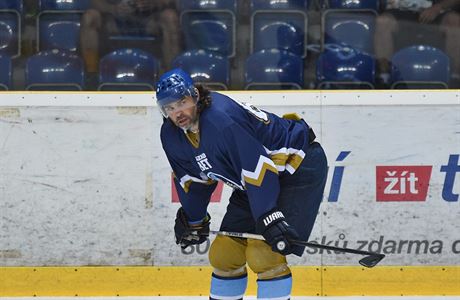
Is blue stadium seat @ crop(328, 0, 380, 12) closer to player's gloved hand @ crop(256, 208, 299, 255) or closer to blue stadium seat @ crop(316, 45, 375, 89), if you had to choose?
blue stadium seat @ crop(316, 45, 375, 89)

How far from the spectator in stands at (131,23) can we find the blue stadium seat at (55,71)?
81 millimetres

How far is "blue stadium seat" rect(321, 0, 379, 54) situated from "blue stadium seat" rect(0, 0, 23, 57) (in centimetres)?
151

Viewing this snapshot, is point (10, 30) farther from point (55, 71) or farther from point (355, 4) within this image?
point (355, 4)

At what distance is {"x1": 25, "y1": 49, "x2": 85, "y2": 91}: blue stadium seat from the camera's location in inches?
215

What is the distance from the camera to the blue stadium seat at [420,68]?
5.44 meters

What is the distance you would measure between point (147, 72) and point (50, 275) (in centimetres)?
110

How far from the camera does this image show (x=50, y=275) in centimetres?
523

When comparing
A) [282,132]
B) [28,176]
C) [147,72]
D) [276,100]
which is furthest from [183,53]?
[282,132]

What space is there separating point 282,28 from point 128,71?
31.5 inches

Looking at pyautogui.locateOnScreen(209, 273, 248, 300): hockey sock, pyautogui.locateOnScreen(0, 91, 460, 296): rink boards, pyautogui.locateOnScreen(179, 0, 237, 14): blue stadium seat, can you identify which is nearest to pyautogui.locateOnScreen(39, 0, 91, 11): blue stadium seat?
pyautogui.locateOnScreen(179, 0, 237, 14): blue stadium seat

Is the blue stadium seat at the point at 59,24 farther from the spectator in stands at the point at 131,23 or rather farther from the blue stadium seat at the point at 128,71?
the blue stadium seat at the point at 128,71

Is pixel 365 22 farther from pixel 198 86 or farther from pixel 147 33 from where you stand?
pixel 198 86

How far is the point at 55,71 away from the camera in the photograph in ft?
18.1

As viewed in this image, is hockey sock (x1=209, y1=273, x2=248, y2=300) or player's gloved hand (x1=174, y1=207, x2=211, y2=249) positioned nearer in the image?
hockey sock (x1=209, y1=273, x2=248, y2=300)
